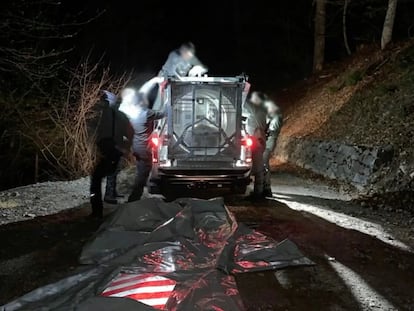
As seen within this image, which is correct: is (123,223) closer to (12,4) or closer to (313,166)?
(12,4)

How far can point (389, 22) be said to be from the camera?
61.0 feet

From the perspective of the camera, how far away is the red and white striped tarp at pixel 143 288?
4398mm

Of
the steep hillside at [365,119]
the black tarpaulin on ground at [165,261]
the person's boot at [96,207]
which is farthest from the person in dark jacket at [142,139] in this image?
the steep hillside at [365,119]

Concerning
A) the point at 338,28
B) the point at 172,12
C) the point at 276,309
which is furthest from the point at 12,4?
the point at 172,12

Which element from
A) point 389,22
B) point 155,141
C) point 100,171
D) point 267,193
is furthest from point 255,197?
point 389,22

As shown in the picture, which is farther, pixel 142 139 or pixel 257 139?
pixel 257 139

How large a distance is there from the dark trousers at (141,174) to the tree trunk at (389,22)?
13.1 meters

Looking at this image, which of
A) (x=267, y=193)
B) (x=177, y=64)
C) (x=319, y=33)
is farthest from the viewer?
(x=319, y=33)

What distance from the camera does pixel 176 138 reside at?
369 inches

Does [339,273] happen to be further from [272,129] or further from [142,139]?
[272,129]

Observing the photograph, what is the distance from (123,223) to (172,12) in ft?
119

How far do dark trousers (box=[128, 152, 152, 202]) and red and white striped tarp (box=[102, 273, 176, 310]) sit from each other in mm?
3741

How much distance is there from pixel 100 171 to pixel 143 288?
148 inches

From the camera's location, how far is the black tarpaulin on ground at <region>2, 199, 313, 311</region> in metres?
4.34
